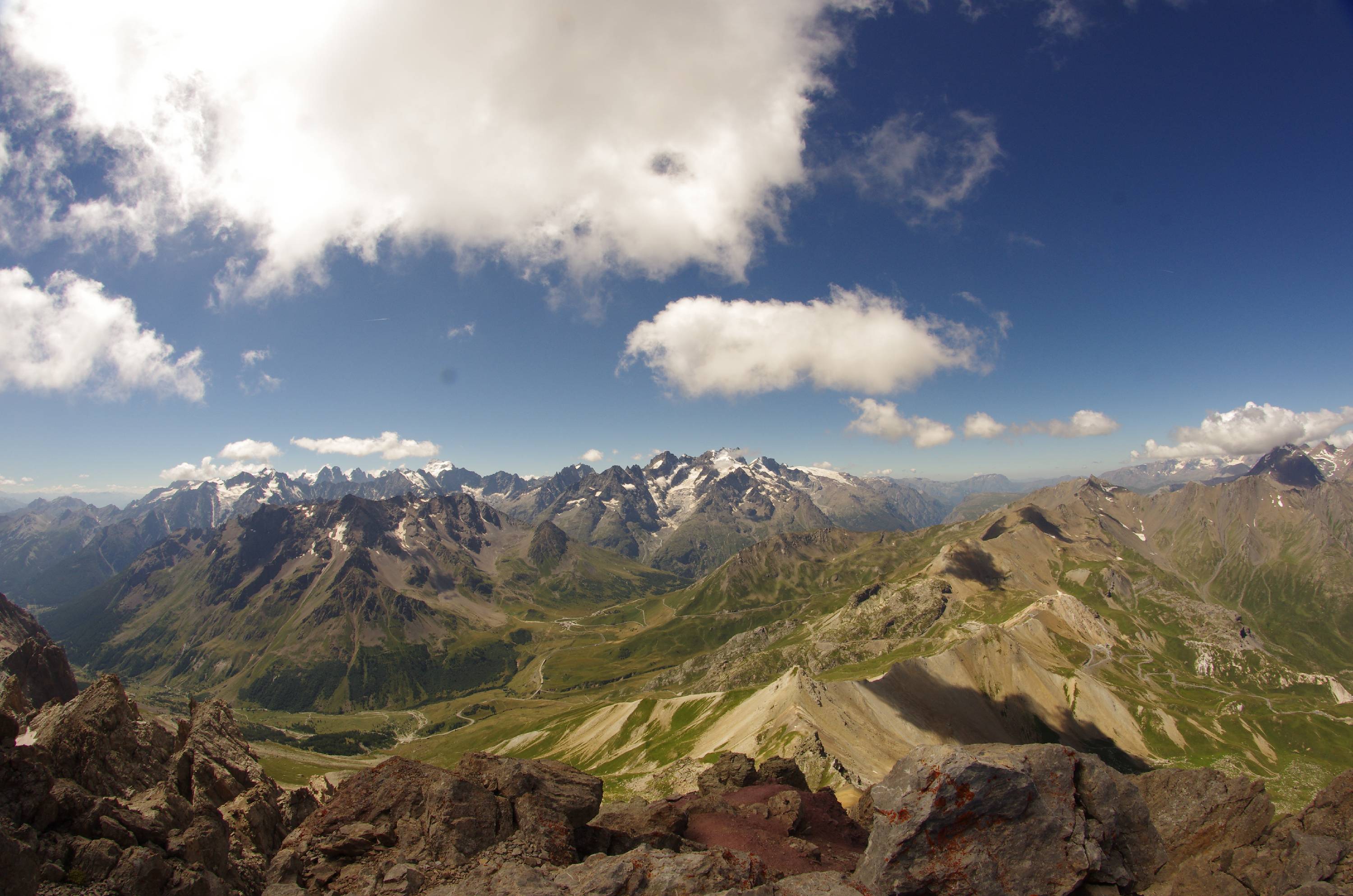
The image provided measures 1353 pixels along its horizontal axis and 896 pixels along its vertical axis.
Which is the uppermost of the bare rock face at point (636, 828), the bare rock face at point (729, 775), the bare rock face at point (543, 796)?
the bare rock face at point (543, 796)

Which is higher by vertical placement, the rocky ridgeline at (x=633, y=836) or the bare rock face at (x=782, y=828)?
the rocky ridgeline at (x=633, y=836)

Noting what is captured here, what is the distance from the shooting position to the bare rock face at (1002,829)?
1819 cm

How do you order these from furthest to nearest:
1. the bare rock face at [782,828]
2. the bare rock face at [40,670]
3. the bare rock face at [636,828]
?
the bare rock face at [40,670]
the bare rock face at [782,828]
the bare rock face at [636,828]

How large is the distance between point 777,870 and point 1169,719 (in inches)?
8831

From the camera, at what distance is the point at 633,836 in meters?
26.9

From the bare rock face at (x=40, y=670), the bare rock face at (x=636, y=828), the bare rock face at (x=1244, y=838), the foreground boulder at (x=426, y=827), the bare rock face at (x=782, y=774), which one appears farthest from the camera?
the bare rock face at (x=40, y=670)

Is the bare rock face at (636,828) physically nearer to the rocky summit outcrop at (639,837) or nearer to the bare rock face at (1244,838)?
the rocky summit outcrop at (639,837)

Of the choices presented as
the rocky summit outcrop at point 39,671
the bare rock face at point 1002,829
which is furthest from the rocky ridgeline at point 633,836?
the rocky summit outcrop at point 39,671

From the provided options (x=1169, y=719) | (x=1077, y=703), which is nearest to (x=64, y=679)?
(x=1077, y=703)

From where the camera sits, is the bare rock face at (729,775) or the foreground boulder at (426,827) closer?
the foreground boulder at (426,827)

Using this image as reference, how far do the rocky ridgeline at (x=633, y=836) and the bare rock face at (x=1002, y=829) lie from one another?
0.06 meters

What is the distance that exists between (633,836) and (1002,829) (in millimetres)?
16701

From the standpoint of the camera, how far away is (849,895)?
17.1m

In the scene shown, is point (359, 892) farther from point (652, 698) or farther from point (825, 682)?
point (652, 698)
